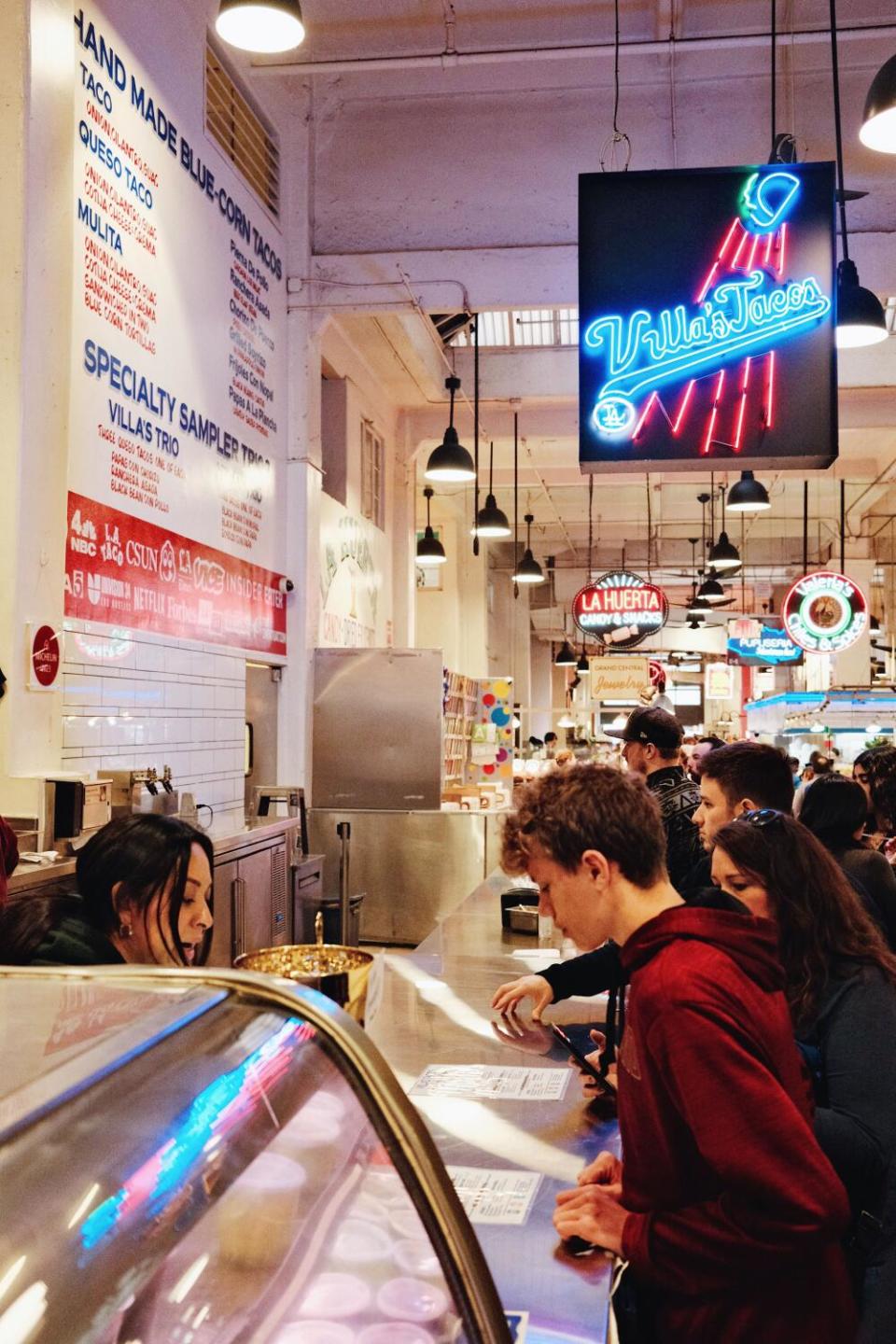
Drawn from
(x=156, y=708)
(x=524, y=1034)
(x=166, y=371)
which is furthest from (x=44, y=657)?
(x=524, y=1034)

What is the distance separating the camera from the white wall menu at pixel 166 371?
5410mm

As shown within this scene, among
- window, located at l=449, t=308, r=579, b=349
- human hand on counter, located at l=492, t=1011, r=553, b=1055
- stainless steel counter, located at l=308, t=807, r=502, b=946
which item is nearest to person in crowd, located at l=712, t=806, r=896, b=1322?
human hand on counter, located at l=492, t=1011, r=553, b=1055

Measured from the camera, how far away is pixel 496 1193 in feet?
6.77

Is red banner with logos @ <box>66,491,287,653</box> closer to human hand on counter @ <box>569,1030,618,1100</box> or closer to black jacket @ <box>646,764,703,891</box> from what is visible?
black jacket @ <box>646,764,703,891</box>

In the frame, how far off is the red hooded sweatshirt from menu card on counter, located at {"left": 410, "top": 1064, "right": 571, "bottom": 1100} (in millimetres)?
891

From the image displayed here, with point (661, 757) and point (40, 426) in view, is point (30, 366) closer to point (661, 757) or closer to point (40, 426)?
point (40, 426)

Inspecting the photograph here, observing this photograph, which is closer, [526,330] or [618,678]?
[526,330]

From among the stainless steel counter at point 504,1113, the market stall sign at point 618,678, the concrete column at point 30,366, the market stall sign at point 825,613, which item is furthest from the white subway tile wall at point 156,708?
the market stall sign at point 618,678

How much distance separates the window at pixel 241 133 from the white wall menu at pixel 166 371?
17 cm

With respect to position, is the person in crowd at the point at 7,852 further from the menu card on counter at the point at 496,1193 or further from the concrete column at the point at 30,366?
the menu card on counter at the point at 496,1193

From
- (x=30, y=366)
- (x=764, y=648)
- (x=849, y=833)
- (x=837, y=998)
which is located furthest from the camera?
(x=764, y=648)

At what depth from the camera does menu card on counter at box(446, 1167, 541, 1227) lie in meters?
1.96

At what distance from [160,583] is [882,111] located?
418cm

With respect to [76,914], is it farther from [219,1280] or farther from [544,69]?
[544,69]
